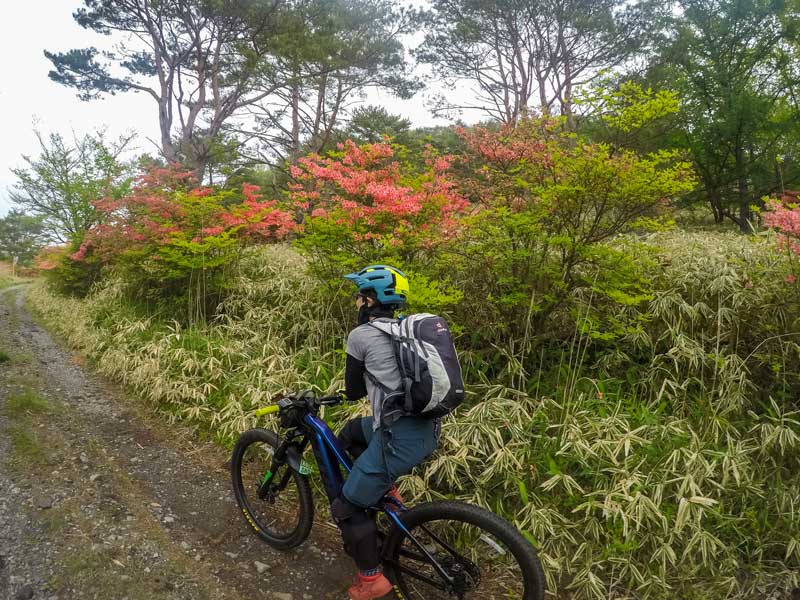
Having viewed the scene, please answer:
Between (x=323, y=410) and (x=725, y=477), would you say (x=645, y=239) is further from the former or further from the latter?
(x=323, y=410)

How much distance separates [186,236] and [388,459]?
5.68 m

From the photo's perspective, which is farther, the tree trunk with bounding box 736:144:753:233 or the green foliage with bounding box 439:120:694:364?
the tree trunk with bounding box 736:144:753:233

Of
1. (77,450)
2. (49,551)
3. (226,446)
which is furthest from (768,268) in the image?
(77,450)

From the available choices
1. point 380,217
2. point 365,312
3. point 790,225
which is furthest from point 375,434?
point 790,225

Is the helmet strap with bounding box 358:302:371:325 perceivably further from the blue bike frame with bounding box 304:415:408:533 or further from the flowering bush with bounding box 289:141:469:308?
the flowering bush with bounding box 289:141:469:308

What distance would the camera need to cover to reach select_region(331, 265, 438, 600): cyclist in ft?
7.02

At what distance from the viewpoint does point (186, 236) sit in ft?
21.5

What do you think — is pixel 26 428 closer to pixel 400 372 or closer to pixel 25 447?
pixel 25 447

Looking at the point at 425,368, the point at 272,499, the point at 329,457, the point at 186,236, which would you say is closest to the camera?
the point at 425,368

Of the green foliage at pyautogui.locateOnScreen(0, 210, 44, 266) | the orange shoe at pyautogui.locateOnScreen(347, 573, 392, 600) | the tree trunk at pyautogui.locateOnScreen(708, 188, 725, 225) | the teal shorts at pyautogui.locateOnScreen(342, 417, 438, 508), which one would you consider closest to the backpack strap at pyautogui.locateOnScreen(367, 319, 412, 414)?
the teal shorts at pyautogui.locateOnScreen(342, 417, 438, 508)

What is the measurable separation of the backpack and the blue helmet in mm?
185

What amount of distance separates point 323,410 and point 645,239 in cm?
480

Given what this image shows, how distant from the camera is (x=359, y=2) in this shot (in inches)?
506

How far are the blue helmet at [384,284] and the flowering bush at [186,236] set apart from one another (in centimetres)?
392
